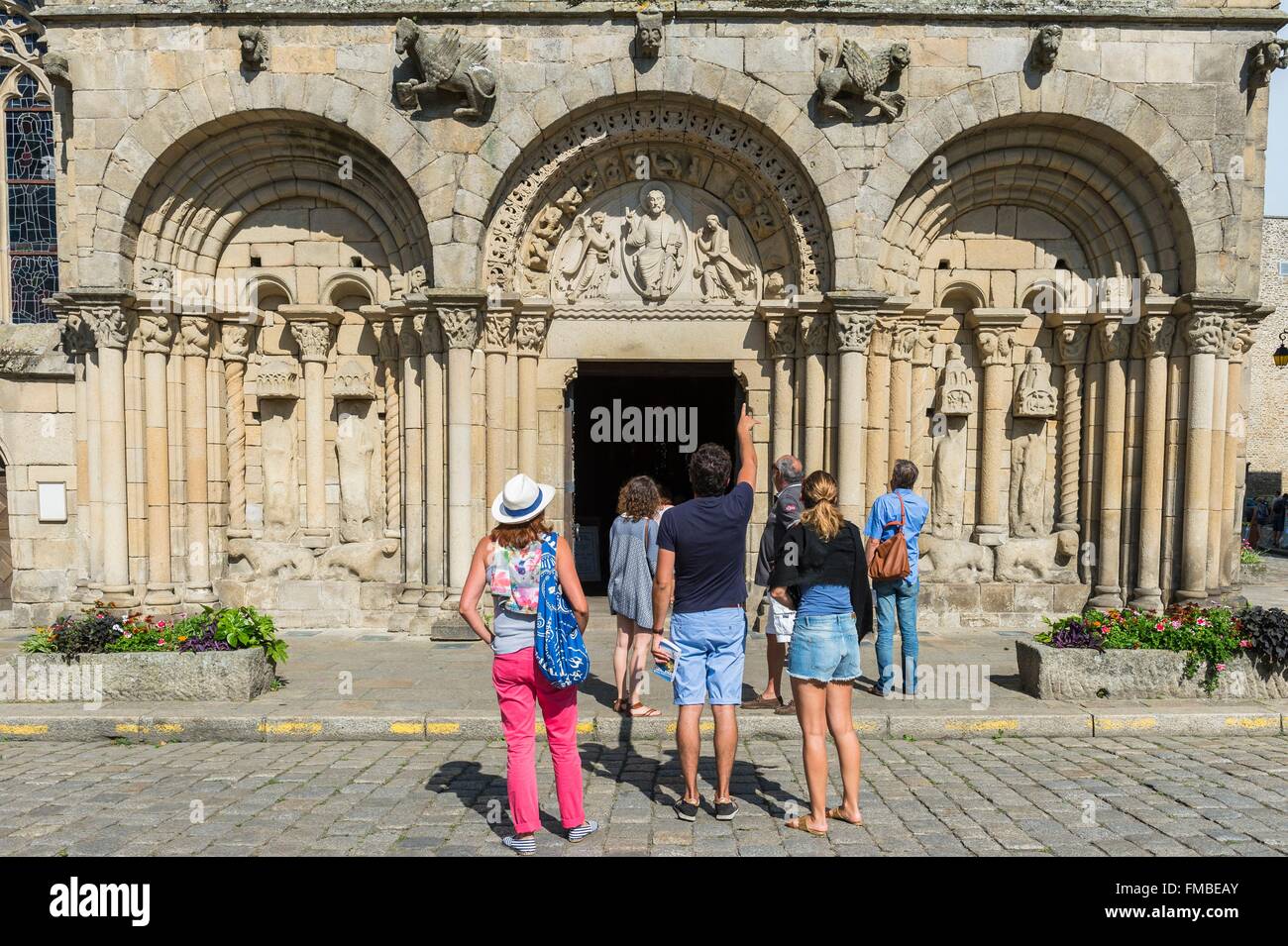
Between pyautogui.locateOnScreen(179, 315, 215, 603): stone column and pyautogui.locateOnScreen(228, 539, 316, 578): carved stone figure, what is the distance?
0.42 m

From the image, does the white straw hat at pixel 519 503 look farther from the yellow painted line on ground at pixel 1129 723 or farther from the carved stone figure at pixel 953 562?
the carved stone figure at pixel 953 562

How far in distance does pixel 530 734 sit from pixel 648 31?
7.69 m

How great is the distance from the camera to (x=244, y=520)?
1052cm

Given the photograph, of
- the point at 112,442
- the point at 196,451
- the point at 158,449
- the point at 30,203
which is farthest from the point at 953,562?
the point at 30,203

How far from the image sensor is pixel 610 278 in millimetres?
10250

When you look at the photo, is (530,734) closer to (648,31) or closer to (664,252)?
(664,252)

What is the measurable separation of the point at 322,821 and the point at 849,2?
30.7ft

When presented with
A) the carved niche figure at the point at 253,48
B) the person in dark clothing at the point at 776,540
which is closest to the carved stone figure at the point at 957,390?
the person in dark clothing at the point at 776,540

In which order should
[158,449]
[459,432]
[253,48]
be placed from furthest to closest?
[158,449] < [459,432] < [253,48]

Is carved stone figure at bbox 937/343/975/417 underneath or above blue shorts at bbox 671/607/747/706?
above

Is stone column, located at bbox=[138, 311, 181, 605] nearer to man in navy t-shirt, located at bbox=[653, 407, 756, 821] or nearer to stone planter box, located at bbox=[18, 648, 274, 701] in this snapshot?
stone planter box, located at bbox=[18, 648, 274, 701]

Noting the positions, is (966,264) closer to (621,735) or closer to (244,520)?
(621,735)

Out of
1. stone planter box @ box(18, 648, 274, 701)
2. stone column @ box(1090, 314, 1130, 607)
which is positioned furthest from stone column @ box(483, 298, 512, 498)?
stone column @ box(1090, 314, 1130, 607)

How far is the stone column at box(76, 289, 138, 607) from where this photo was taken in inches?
376
